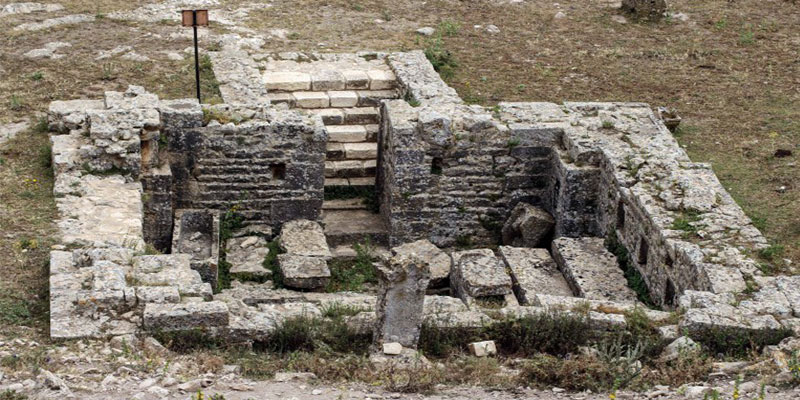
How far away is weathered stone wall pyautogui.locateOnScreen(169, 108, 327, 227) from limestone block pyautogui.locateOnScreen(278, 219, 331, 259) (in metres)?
0.18

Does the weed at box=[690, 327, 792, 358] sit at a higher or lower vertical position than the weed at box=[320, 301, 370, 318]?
higher

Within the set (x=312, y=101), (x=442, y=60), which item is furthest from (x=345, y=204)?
(x=442, y=60)

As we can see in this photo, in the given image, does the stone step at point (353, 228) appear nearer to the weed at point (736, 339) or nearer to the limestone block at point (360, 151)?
the limestone block at point (360, 151)

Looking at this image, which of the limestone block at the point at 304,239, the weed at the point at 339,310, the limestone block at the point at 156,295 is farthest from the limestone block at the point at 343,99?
the limestone block at the point at 156,295

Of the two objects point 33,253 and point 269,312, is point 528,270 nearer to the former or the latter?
point 269,312

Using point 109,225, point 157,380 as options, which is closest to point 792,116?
point 109,225

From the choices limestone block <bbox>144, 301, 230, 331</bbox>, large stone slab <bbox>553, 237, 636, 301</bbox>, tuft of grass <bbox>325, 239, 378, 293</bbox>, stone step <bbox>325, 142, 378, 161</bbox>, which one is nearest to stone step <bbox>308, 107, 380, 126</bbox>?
stone step <bbox>325, 142, 378, 161</bbox>

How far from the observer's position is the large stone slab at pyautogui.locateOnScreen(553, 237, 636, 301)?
39.0 ft

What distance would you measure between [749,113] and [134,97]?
786cm

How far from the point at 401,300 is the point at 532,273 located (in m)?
3.27

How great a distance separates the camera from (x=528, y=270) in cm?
1246

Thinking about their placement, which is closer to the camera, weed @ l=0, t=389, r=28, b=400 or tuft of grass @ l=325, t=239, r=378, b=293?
weed @ l=0, t=389, r=28, b=400

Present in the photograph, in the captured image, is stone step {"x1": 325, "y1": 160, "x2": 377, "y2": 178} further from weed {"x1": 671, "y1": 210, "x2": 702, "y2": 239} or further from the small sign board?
weed {"x1": 671, "y1": 210, "x2": 702, "y2": 239}

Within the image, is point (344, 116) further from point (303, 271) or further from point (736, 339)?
point (736, 339)
